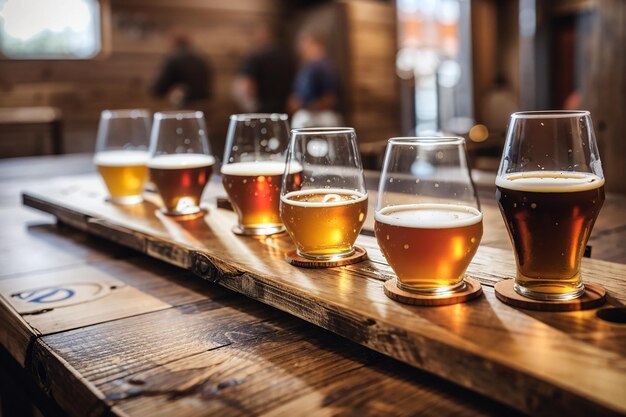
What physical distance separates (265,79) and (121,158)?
6048 mm

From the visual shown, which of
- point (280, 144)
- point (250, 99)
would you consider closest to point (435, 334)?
point (280, 144)

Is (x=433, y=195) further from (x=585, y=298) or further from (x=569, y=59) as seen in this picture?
(x=569, y=59)

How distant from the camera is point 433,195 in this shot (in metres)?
0.89

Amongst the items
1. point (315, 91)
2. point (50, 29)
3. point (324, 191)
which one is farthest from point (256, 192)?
point (50, 29)

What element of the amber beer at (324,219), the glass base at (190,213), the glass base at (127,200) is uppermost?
the amber beer at (324,219)

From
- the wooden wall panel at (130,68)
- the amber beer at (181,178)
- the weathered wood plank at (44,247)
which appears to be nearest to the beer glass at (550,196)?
the amber beer at (181,178)

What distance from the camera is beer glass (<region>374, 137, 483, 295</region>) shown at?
0.85 metres

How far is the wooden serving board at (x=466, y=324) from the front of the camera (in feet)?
2.06

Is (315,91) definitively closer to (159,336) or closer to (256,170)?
(256,170)

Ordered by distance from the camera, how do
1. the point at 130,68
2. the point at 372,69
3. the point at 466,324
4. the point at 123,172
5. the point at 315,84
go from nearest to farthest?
the point at 466,324
the point at 123,172
the point at 315,84
the point at 130,68
the point at 372,69

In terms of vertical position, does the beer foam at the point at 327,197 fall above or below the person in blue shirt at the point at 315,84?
below

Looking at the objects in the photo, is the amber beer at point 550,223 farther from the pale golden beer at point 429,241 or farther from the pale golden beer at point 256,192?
the pale golden beer at point 256,192

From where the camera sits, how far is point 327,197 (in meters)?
1.07

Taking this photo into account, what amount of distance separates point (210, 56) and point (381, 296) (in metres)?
8.43
